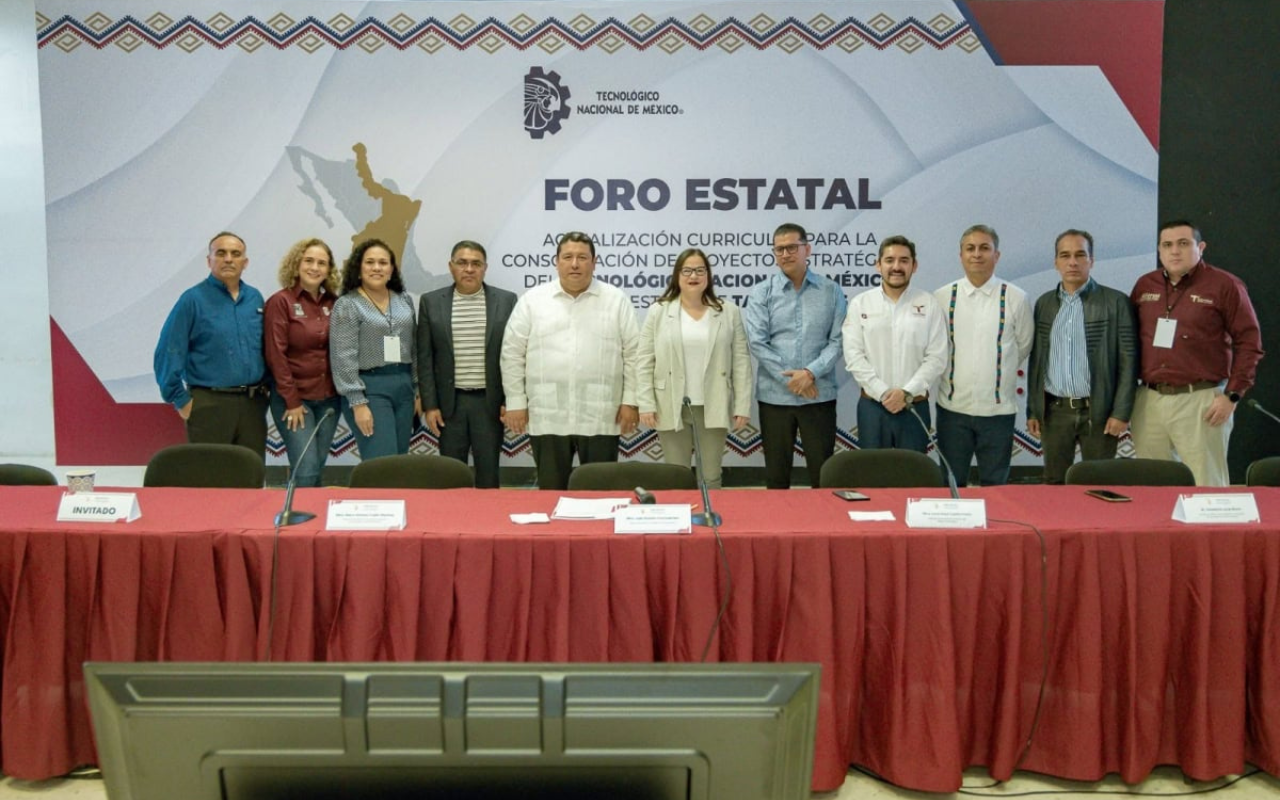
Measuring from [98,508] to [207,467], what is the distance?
0.87 meters

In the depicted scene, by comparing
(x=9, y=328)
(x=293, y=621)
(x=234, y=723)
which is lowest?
(x=293, y=621)

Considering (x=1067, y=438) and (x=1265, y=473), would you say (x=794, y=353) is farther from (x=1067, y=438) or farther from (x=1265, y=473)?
(x=1265, y=473)

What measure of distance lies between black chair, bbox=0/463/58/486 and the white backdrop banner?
2.36 m

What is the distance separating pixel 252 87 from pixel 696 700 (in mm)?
5488

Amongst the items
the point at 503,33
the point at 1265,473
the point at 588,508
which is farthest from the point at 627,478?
the point at 503,33

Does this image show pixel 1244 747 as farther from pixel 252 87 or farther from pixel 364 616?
pixel 252 87

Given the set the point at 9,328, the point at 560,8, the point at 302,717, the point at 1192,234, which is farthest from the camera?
the point at 9,328

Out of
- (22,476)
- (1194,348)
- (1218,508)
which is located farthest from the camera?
(1194,348)

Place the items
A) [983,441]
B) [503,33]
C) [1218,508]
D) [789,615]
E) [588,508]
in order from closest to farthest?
[789,615] → [1218,508] → [588,508] → [983,441] → [503,33]

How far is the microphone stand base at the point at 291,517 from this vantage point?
2.31 metres

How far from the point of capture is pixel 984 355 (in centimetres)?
412

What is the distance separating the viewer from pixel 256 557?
2225 millimetres

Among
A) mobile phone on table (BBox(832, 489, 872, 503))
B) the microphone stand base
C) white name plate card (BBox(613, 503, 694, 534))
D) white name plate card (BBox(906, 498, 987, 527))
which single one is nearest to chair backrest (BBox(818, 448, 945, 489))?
mobile phone on table (BBox(832, 489, 872, 503))

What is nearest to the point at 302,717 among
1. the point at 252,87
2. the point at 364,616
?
the point at 364,616
